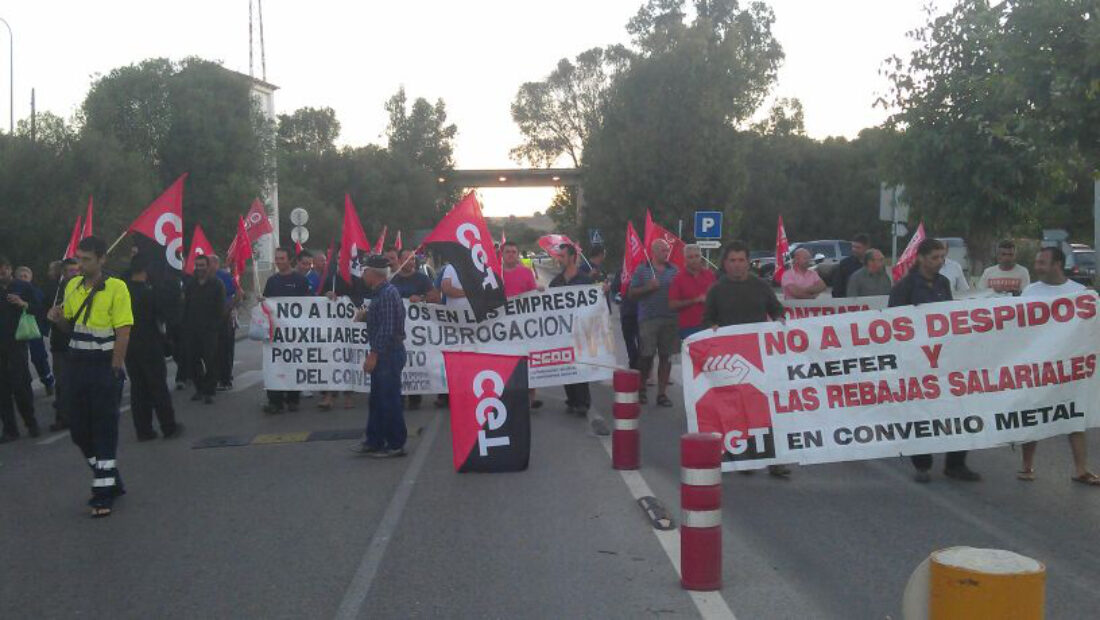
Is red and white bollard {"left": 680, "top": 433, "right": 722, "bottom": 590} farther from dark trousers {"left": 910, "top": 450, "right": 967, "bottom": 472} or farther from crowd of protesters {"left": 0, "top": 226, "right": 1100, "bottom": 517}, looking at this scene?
dark trousers {"left": 910, "top": 450, "right": 967, "bottom": 472}

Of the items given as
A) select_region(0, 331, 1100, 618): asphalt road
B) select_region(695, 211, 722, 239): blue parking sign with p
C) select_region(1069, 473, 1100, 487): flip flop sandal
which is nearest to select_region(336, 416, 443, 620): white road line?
Result: select_region(0, 331, 1100, 618): asphalt road

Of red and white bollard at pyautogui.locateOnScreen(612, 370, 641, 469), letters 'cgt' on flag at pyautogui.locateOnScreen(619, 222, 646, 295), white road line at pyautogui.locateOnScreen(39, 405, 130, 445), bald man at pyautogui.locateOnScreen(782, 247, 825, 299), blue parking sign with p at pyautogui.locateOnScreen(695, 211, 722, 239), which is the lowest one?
white road line at pyautogui.locateOnScreen(39, 405, 130, 445)

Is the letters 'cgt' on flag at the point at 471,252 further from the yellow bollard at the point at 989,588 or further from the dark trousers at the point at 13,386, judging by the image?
the yellow bollard at the point at 989,588

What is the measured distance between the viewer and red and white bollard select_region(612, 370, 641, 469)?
29.5 ft

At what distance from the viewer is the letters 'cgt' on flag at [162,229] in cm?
1153

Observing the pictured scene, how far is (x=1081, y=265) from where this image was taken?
118 feet

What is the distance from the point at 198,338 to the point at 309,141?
100196 millimetres

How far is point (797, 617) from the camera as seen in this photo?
5.48m

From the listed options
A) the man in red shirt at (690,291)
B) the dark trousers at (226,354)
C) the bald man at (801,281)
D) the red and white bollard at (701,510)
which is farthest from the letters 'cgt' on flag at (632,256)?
the red and white bollard at (701,510)

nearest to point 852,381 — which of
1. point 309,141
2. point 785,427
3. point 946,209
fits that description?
point 785,427

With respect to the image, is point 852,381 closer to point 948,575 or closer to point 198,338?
point 948,575

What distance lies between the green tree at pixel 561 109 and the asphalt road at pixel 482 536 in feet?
214

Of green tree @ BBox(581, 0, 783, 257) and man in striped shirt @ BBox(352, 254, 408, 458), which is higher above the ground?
green tree @ BBox(581, 0, 783, 257)

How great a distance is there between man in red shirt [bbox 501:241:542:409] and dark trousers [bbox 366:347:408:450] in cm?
329
